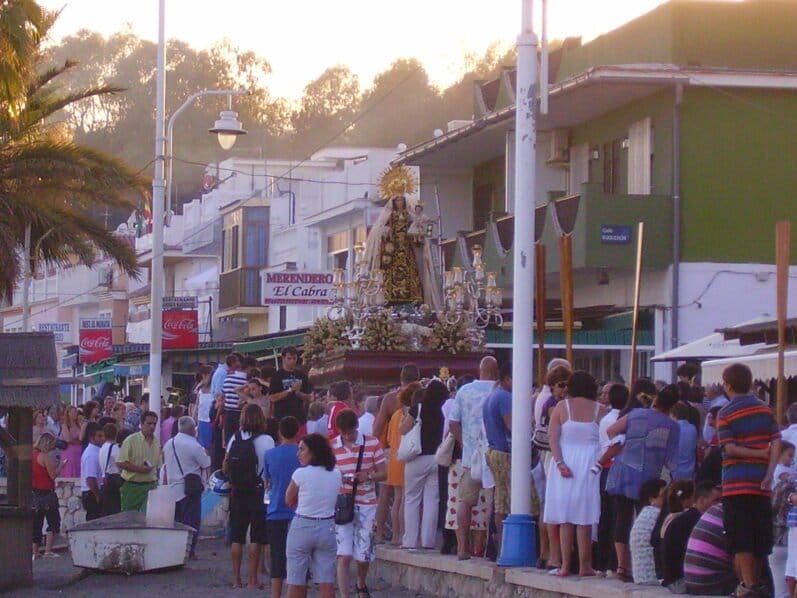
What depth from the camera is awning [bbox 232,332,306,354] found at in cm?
3519

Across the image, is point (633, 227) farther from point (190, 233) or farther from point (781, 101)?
point (190, 233)

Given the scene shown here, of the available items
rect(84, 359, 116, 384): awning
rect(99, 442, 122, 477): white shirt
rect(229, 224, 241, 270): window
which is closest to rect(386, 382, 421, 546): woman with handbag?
rect(99, 442, 122, 477): white shirt

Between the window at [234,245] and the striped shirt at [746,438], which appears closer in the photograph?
the striped shirt at [746,438]

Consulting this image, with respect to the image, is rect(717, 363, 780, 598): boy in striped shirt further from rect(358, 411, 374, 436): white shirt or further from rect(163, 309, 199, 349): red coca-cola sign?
rect(163, 309, 199, 349): red coca-cola sign

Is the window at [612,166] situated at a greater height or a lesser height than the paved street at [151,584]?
greater

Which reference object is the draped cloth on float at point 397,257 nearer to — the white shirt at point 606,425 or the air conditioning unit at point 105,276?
the white shirt at point 606,425

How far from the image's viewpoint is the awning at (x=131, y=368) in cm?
4519

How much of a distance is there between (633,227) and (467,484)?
1287cm

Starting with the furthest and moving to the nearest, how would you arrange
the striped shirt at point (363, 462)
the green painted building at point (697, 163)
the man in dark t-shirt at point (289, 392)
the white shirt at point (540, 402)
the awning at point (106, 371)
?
the awning at point (106, 371) → the green painted building at point (697, 163) → the man in dark t-shirt at point (289, 392) → the white shirt at point (540, 402) → the striped shirt at point (363, 462)

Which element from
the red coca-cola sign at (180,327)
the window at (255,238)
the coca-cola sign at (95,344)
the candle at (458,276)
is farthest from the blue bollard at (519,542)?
the window at (255,238)

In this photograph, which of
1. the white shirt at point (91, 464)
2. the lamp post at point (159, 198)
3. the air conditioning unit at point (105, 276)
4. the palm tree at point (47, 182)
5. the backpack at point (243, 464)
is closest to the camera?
the backpack at point (243, 464)

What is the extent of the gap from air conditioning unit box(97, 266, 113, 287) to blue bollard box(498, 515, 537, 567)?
2072 inches

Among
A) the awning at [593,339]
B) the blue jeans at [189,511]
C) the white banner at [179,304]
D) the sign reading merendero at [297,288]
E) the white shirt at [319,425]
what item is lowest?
the blue jeans at [189,511]

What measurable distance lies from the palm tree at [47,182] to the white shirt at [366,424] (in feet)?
42.1
